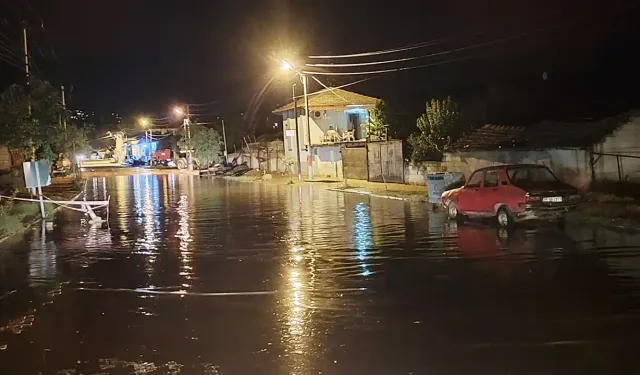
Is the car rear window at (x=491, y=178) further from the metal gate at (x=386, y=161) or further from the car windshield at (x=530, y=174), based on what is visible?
the metal gate at (x=386, y=161)

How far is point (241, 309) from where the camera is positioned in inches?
379

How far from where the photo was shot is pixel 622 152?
2164cm

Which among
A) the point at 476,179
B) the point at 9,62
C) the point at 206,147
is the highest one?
the point at 9,62

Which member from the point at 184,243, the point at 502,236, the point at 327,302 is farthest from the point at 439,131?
the point at 327,302

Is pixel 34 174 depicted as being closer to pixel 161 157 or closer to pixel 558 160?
pixel 558 160

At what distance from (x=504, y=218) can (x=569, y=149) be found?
6.53 m

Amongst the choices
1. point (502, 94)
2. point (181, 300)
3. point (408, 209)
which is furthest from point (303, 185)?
point (181, 300)

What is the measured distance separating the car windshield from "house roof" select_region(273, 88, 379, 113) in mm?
39220

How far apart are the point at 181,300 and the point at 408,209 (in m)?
14.9

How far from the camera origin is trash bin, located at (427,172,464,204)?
25.1m

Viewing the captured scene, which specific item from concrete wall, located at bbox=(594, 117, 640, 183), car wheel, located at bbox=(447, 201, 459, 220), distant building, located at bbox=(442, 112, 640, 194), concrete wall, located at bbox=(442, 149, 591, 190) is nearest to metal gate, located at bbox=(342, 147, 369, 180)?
distant building, located at bbox=(442, 112, 640, 194)

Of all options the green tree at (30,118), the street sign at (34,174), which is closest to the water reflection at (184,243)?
the street sign at (34,174)

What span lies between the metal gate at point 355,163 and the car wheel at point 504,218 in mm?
22507

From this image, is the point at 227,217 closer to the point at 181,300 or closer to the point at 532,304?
the point at 181,300
